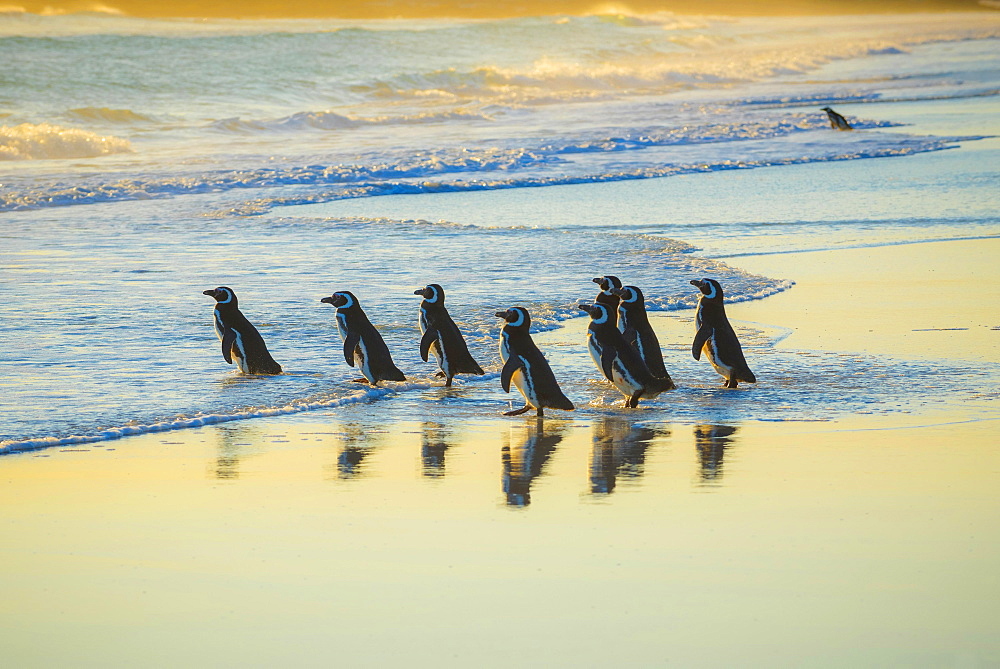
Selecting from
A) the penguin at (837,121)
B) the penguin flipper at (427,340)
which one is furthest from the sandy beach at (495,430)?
the penguin at (837,121)

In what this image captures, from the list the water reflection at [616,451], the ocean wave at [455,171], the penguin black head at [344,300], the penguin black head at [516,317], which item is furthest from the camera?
the ocean wave at [455,171]

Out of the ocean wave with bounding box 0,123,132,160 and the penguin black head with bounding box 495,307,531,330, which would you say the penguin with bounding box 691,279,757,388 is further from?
the ocean wave with bounding box 0,123,132,160

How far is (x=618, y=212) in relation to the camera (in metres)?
14.8

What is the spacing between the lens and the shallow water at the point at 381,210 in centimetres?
707

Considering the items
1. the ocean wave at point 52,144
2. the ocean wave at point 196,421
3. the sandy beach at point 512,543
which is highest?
the ocean wave at point 52,144

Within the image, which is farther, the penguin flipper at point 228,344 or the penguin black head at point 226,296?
the penguin black head at point 226,296

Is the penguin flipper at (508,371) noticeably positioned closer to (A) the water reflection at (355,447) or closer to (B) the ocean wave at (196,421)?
(A) the water reflection at (355,447)

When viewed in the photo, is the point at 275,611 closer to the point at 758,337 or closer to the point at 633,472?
the point at 633,472

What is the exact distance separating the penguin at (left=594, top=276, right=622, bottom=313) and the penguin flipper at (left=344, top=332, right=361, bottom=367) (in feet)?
4.42

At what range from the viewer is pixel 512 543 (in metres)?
4.20

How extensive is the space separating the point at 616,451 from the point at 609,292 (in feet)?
6.47

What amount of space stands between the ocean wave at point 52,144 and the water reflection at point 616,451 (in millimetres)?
19565

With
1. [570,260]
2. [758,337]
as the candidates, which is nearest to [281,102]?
[570,260]

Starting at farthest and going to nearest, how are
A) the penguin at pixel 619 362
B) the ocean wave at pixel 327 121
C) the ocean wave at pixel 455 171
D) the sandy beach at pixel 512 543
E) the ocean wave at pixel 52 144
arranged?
the ocean wave at pixel 327 121 → the ocean wave at pixel 52 144 → the ocean wave at pixel 455 171 → the penguin at pixel 619 362 → the sandy beach at pixel 512 543
